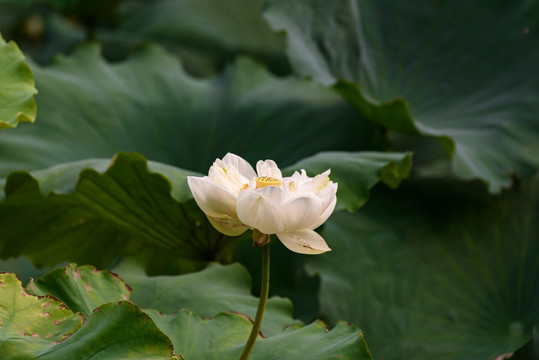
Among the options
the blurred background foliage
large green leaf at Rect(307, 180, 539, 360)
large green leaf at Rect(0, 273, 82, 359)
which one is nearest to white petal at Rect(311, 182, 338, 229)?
large green leaf at Rect(0, 273, 82, 359)

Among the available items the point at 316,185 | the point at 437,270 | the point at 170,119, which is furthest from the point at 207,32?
the point at 316,185

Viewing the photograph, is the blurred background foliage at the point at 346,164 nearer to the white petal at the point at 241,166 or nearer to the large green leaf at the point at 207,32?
the white petal at the point at 241,166

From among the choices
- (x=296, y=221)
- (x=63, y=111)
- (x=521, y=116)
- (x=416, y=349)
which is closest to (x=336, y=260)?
(x=416, y=349)

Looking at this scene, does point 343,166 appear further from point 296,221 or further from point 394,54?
point 394,54

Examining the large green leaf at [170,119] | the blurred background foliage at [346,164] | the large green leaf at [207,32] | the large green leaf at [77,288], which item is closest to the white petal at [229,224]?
the large green leaf at [77,288]

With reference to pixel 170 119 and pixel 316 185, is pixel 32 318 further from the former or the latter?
pixel 170 119

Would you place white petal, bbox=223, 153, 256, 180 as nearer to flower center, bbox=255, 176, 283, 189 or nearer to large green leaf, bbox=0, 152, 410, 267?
flower center, bbox=255, 176, 283, 189

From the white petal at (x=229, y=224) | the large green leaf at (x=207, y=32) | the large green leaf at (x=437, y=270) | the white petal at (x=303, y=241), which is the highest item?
the white petal at (x=229, y=224)
